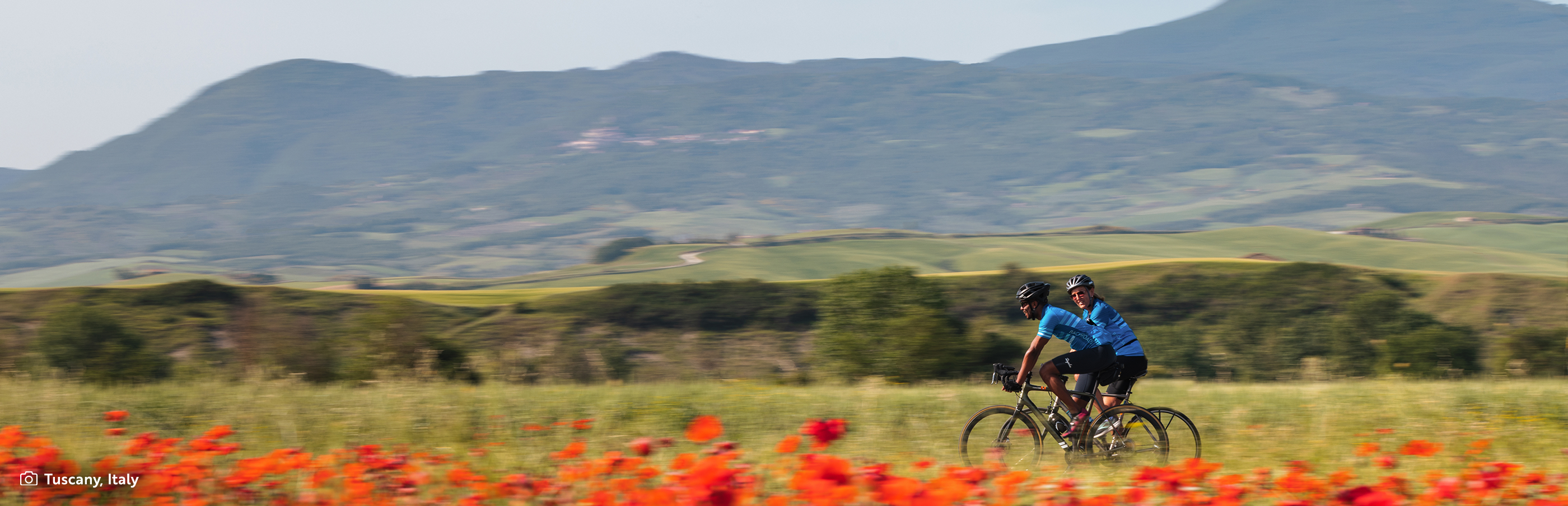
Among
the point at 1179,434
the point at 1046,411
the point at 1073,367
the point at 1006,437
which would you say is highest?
the point at 1073,367

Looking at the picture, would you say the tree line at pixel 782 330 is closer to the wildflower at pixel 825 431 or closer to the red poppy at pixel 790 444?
the wildflower at pixel 825 431

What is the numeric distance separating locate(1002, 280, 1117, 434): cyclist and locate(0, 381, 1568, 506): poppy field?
648mm

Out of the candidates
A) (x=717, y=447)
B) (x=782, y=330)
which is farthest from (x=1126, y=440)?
(x=782, y=330)

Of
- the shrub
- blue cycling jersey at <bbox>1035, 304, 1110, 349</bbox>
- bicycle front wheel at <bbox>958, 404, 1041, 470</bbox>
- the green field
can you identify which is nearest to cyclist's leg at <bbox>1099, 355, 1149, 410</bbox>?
blue cycling jersey at <bbox>1035, 304, 1110, 349</bbox>

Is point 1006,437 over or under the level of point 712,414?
over

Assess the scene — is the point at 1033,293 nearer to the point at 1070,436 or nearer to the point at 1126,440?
the point at 1070,436

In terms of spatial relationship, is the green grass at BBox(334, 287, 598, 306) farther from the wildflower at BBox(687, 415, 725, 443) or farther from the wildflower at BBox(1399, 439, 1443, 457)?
the wildflower at BBox(687, 415, 725, 443)

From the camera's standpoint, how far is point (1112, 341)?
8.97 meters

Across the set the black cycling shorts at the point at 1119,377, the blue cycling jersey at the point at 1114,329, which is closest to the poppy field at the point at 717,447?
the black cycling shorts at the point at 1119,377

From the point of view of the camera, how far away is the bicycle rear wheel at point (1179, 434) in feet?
29.5

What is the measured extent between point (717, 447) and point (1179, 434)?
497cm

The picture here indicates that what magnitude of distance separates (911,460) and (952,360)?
114ft

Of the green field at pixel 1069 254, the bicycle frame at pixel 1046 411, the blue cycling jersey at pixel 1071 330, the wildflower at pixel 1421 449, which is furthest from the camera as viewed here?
the green field at pixel 1069 254

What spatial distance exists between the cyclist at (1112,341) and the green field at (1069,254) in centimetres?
12131
